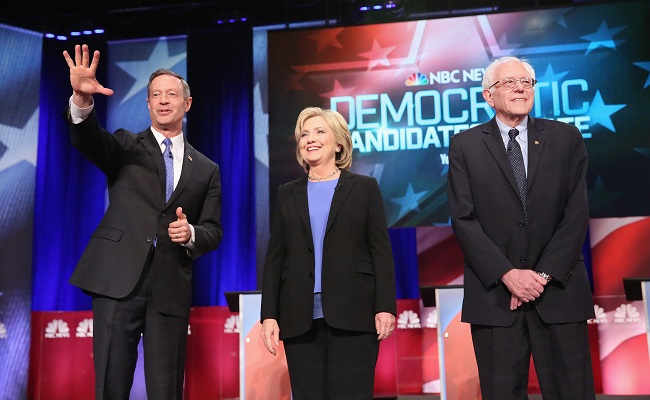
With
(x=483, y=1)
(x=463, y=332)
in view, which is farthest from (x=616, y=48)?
(x=463, y=332)

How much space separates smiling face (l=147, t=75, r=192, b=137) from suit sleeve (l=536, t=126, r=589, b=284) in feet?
5.22

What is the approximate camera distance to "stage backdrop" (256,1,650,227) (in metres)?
5.04

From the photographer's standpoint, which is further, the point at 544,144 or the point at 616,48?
the point at 616,48

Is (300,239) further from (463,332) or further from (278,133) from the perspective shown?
(278,133)

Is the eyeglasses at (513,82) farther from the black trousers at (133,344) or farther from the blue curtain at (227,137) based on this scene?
the blue curtain at (227,137)

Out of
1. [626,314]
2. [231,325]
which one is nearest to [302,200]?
[231,325]

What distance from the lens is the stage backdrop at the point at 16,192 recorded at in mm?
5738

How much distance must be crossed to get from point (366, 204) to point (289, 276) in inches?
16.2

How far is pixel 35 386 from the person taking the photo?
5469 millimetres

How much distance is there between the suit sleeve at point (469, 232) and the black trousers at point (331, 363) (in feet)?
1.55

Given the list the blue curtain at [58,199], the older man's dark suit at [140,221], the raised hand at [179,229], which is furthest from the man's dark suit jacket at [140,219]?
the blue curtain at [58,199]

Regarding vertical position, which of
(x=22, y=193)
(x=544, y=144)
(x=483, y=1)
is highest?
(x=483, y=1)

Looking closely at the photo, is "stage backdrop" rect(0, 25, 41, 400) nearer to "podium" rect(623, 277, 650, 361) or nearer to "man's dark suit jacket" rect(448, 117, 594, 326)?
"man's dark suit jacket" rect(448, 117, 594, 326)

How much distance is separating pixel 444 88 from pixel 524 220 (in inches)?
114
